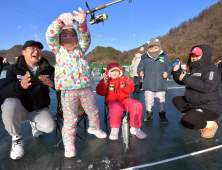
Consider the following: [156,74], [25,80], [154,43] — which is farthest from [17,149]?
[154,43]

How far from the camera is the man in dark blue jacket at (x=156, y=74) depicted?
3.04 meters

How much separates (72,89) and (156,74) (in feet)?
6.80

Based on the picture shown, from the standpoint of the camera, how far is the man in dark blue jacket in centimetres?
304

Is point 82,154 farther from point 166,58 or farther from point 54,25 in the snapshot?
point 166,58

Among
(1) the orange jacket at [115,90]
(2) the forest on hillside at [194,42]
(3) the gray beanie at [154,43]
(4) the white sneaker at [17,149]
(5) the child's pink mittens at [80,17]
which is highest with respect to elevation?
(2) the forest on hillside at [194,42]

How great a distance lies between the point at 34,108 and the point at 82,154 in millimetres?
1173

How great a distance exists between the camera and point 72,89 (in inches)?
74.1

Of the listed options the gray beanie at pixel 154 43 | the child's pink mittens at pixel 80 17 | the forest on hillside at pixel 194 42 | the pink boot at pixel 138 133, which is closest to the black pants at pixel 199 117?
the pink boot at pixel 138 133

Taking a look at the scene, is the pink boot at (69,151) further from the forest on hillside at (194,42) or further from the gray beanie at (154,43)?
the forest on hillside at (194,42)

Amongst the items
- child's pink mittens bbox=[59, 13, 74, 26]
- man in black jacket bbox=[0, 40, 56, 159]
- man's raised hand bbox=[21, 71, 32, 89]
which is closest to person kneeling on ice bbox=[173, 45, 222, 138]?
child's pink mittens bbox=[59, 13, 74, 26]

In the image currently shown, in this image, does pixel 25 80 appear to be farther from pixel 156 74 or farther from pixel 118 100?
pixel 156 74

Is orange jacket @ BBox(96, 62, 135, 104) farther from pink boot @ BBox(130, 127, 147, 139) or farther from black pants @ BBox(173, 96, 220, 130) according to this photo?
black pants @ BBox(173, 96, 220, 130)

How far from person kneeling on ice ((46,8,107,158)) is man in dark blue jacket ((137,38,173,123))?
64.9 inches

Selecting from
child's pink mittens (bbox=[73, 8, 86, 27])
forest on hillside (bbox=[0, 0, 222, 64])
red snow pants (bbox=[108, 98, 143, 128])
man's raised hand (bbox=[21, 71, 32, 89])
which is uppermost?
forest on hillside (bbox=[0, 0, 222, 64])
